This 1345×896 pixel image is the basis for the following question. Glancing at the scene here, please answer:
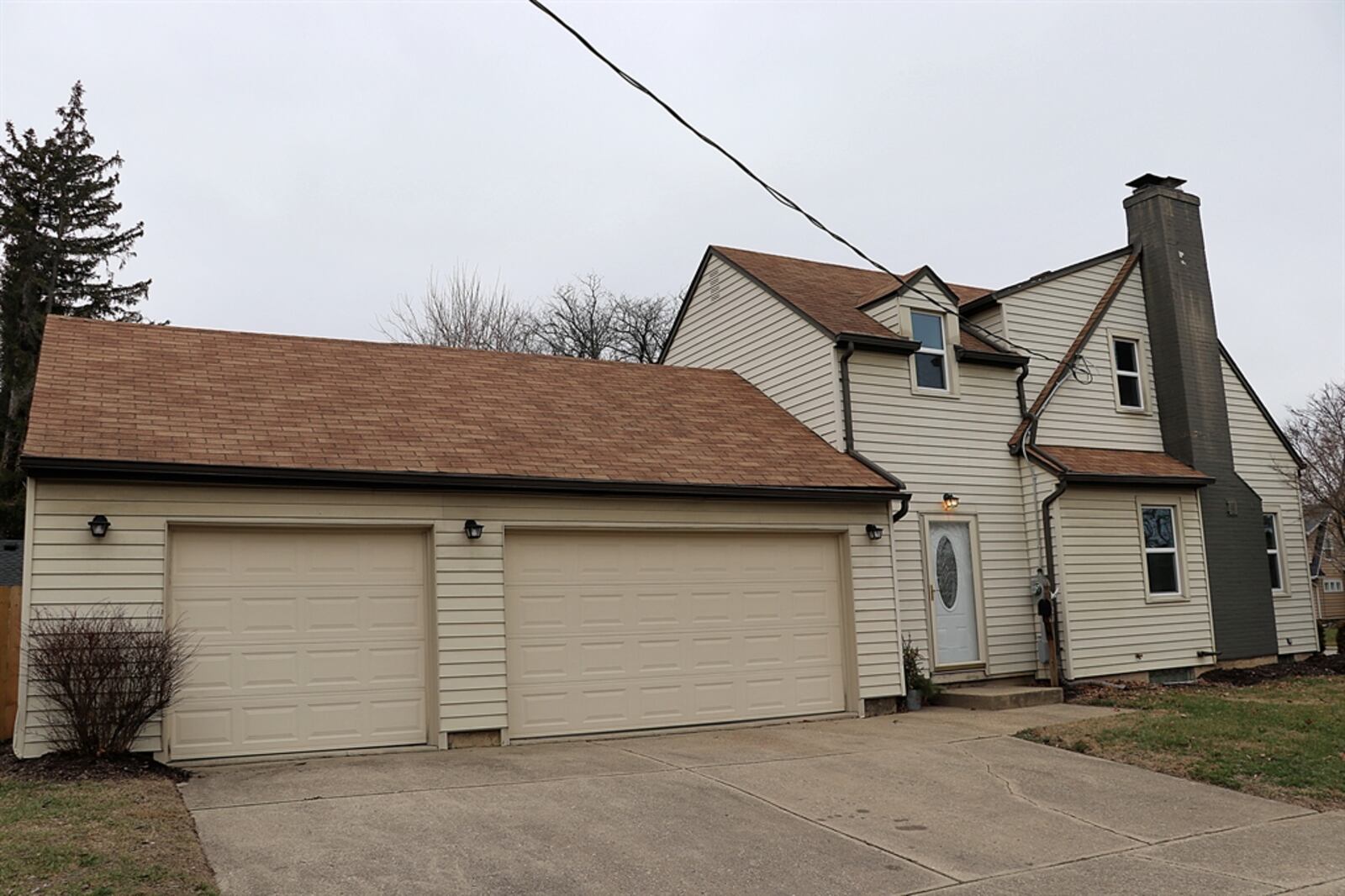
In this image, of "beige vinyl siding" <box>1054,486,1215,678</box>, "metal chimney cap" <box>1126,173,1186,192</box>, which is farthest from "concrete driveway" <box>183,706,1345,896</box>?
"metal chimney cap" <box>1126,173,1186,192</box>

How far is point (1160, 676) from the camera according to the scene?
1570cm

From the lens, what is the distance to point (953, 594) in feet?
48.7

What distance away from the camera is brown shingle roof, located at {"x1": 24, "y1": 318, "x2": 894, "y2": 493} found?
10.3 metres

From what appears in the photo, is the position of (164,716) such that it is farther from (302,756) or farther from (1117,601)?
(1117,601)

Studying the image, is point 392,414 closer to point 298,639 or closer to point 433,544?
point 433,544

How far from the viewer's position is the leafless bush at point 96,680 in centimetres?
867

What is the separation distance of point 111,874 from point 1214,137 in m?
17.3

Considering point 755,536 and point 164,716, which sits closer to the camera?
point 164,716

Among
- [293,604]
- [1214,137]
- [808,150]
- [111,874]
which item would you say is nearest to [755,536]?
[808,150]

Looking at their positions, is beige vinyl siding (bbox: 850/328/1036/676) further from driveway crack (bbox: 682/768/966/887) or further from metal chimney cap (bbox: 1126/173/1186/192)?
driveway crack (bbox: 682/768/966/887)

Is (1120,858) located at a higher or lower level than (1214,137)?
lower

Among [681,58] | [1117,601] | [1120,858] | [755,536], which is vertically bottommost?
[1120,858]

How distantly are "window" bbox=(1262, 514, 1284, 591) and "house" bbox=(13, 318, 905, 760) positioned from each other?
8568mm

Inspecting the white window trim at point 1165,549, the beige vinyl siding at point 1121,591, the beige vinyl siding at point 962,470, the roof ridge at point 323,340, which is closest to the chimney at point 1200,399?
the beige vinyl siding at point 1121,591
